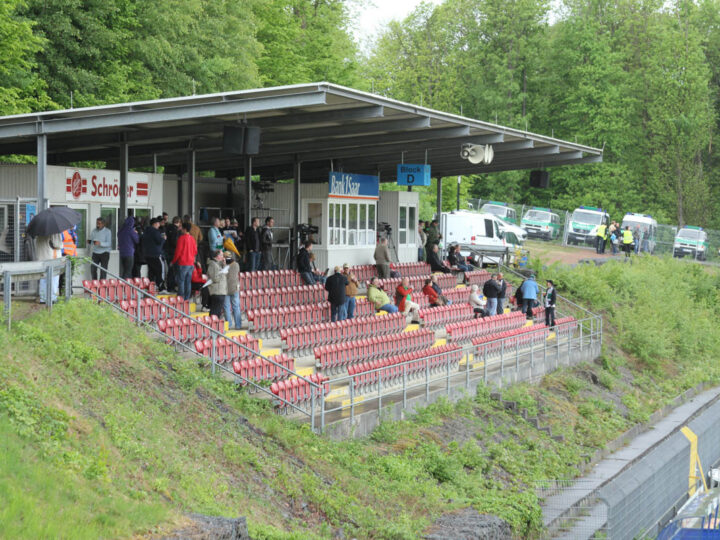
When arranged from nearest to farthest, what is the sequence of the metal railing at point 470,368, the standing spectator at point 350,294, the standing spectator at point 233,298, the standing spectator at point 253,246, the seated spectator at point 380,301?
1. the metal railing at point 470,368
2. the standing spectator at point 233,298
3. the standing spectator at point 350,294
4. the standing spectator at point 253,246
5. the seated spectator at point 380,301

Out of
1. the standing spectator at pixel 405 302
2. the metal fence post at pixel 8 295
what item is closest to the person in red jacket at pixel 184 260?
the metal fence post at pixel 8 295

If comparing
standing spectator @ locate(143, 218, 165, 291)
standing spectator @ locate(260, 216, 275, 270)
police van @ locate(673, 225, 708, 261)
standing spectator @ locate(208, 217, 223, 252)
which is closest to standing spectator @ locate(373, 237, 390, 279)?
standing spectator @ locate(260, 216, 275, 270)

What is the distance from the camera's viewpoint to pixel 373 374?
1898cm

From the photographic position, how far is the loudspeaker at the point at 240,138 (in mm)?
19109

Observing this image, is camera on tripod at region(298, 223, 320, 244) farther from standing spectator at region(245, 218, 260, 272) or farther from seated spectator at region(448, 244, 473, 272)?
seated spectator at region(448, 244, 473, 272)

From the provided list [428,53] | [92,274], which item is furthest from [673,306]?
[428,53]

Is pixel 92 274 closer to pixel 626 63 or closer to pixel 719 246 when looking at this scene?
pixel 719 246

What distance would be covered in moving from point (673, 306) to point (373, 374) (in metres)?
21.9

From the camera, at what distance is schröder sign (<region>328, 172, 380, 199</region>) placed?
94.7 feet

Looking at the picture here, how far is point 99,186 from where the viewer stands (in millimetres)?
21609

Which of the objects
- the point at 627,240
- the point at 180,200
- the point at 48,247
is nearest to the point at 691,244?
the point at 627,240

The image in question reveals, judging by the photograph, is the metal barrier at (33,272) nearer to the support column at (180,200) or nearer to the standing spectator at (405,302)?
the standing spectator at (405,302)

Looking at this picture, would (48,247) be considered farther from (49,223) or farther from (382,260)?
(382,260)

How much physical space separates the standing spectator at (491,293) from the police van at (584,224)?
26.9 m
